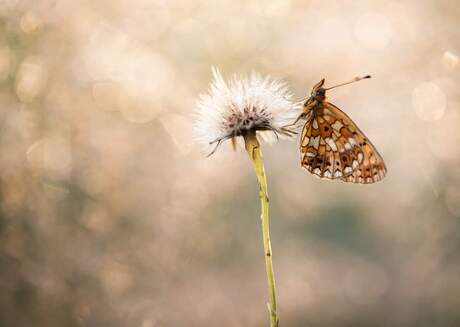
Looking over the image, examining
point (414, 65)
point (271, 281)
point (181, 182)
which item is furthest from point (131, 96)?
point (271, 281)

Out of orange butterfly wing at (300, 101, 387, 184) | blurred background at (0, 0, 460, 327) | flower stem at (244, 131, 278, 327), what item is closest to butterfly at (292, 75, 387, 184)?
orange butterfly wing at (300, 101, 387, 184)

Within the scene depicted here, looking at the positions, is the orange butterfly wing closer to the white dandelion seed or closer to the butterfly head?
the butterfly head

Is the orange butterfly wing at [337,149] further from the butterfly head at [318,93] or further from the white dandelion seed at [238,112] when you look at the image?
the white dandelion seed at [238,112]

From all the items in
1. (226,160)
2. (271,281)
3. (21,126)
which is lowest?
(271,281)

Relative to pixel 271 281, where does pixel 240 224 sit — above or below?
above

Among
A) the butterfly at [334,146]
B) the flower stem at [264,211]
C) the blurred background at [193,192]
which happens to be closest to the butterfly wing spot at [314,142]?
the butterfly at [334,146]

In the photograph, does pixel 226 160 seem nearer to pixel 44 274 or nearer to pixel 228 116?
pixel 44 274

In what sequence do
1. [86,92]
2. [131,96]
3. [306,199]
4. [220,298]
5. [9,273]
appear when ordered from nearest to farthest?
[9,273]
[86,92]
[131,96]
[220,298]
[306,199]

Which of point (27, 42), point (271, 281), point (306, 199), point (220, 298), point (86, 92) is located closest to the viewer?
point (271, 281)
